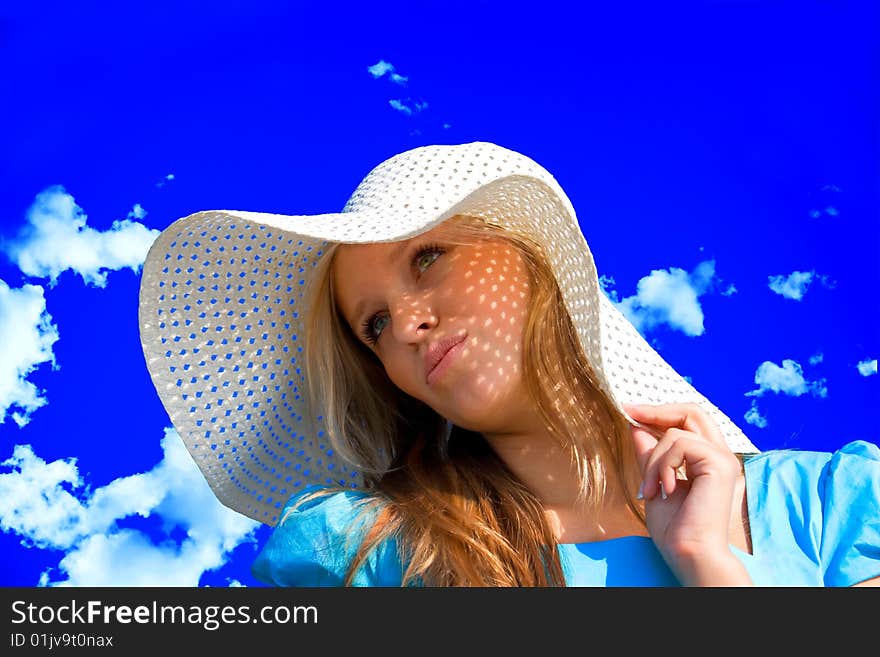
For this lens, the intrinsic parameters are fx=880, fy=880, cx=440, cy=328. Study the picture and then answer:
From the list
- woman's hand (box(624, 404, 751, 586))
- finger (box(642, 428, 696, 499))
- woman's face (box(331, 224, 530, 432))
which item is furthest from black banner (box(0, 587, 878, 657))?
woman's face (box(331, 224, 530, 432))

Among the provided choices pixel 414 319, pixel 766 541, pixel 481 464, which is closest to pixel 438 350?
pixel 414 319

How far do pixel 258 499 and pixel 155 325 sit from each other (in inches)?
19.8

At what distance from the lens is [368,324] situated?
78.6 inches

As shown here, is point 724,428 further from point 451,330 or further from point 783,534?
point 451,330

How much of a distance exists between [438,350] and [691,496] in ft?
1.92

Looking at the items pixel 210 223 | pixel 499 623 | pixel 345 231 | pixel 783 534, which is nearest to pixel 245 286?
pixel 210 223

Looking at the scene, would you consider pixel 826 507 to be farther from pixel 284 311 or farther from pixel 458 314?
pixel 284 311

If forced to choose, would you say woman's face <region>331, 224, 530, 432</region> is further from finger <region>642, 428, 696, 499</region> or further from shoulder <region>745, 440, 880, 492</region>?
shoulder <region>745, 440, 880, 492</region>

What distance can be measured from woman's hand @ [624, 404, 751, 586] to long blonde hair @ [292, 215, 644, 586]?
16cm

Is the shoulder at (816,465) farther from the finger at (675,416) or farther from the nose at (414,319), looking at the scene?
the nose at (414,319)

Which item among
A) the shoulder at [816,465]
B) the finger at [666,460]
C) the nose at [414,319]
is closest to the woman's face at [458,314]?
the nose at [414,319]

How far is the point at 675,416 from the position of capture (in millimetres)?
1628

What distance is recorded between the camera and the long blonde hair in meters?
1.71

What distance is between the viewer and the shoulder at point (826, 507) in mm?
1578
